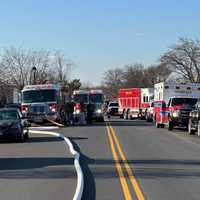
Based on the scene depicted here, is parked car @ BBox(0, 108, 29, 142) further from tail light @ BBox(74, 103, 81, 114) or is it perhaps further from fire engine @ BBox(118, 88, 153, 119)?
fire engine @ BBox(118, 88, 153, 119)

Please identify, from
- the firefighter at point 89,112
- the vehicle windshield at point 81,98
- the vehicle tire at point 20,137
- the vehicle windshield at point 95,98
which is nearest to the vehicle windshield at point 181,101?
the firefighter at point 89,112

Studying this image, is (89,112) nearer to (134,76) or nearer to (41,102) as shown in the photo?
(41,102)

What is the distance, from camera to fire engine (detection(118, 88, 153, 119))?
53469 millimetres

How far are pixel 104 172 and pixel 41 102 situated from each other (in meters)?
24.4

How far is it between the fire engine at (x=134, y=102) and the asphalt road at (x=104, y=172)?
31422mm

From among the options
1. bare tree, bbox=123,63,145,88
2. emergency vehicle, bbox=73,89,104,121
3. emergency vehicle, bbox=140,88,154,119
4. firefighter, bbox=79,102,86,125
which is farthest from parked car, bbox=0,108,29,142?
bare tree, bbox=123,63,145,88

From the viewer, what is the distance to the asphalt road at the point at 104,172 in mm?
10812

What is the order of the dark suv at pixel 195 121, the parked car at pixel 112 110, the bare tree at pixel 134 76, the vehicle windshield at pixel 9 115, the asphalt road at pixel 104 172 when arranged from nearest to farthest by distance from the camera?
the asphalt road at pixel 104 172 < the vehicle windshield at pixel 9 115 < the dark suv at pixel 195 121 < the parked car at pixel 112 110 < the bare tree at pixel 134 76

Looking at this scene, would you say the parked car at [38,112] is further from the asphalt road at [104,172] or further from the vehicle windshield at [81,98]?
the asphalt road at [104,172]

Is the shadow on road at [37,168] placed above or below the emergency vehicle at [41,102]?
below

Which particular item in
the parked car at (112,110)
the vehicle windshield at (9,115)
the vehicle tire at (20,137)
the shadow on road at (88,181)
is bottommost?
the parked car at (112,110)

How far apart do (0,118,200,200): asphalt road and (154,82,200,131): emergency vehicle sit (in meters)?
12.1

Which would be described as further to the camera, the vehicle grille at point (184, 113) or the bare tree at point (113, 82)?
the bare tree at point (113, 82)

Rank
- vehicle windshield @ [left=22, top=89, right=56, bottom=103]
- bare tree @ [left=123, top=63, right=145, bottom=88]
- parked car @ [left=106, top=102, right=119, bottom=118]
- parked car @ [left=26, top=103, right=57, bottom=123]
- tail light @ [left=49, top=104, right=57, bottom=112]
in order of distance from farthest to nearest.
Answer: bare tree @ [left=123, top=63, right=145, bottom=88], parked car @ [left=106, top=102, right=119, bottom=118], vehicle windshield @ [left=22, top=89, right=56, bottom=103], tail light @ [left=49, top=104, right=57, bottom=112], parked car @ [left=26, top=103, right=57, bottom=123]
